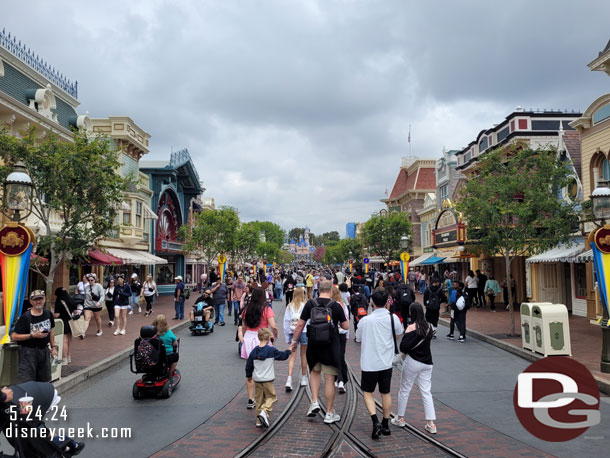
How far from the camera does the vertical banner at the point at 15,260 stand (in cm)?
750

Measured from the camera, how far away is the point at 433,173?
52.2 meters

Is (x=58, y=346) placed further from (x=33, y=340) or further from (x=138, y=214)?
(x=138, y=214)

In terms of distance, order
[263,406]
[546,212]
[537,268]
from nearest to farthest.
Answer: [263,406] → [546,212] → [537,268]

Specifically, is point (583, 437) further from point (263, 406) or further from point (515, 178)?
point (515, 178)

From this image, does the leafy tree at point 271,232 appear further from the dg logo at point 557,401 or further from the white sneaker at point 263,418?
the white sneaker at point 263,418

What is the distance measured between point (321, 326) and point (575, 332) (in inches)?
444

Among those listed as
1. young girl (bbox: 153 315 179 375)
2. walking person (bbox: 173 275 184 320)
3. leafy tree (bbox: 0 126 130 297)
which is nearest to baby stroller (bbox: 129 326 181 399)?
young girl (bbox: 153 315 179 375)

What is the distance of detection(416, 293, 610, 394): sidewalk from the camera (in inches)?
382

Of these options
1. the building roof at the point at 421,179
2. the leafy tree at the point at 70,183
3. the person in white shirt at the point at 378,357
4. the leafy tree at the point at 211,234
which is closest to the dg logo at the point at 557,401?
the person in white shirt at the point at 378,357

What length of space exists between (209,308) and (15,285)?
25.5 feet

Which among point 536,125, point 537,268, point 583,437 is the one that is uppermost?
point 536,125

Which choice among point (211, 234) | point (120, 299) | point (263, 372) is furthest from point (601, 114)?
point (211, 234)

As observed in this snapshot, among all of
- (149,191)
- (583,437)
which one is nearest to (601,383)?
(583,437)

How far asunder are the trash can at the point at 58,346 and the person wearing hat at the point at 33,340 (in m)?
1.14
